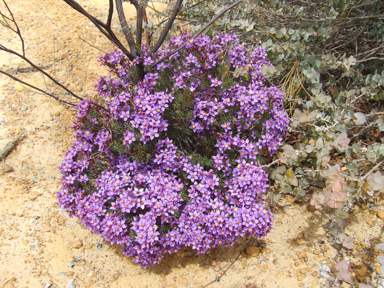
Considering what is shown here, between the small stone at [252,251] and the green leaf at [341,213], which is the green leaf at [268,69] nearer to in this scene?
the green leaf at [341,213]

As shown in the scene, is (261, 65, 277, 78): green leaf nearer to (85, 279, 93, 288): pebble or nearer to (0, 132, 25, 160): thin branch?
(85, 279, 93, 288): pebble

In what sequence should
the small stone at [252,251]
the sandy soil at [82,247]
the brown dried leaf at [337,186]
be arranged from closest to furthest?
1. the brown dried leaf at [337,186]
2. the sandy soil at [82,247]
3. the small stone at [252,251]

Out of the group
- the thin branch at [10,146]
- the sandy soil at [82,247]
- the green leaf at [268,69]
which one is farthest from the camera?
the thin branch at [10,146]

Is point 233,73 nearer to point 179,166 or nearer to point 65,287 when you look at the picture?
point 179,166

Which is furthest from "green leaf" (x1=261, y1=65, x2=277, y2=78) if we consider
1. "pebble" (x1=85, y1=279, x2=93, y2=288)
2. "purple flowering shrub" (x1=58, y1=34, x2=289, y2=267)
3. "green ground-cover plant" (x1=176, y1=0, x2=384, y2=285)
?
Answer: "pebble" (x1=85, y1=279, x2=93, y2=288)

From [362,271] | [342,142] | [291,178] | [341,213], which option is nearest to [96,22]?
[291,178]

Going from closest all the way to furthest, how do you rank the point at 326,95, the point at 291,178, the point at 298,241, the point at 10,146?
the point at 291,178, the point at 298,241, the point at 10,146, the point at 326,95

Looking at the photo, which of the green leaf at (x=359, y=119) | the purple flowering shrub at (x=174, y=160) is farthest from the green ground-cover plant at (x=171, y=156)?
the green leaf at (x=359, y=119)

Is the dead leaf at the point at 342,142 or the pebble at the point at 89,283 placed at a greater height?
the dead leaf at the point at 342,142

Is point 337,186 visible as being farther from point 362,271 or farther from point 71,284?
point 71,284
